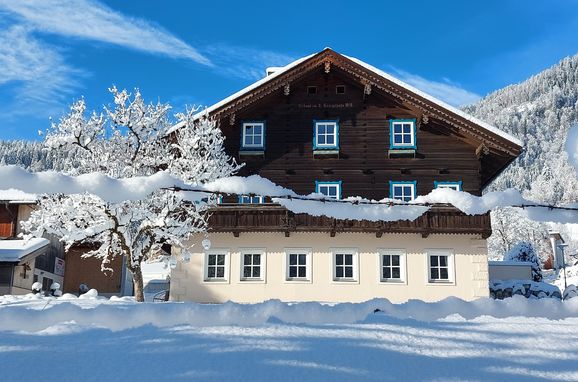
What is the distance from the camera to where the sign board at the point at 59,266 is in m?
35.0

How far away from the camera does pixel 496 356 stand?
6.41 metres

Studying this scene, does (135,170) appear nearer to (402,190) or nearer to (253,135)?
(253,135)

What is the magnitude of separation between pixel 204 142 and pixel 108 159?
3916mm

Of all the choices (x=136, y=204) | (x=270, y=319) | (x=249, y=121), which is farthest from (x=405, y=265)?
(x=270, y=319)

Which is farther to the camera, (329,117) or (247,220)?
(329,117)

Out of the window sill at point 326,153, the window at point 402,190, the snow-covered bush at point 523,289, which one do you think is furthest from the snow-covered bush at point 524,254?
the window sill at point 326,153

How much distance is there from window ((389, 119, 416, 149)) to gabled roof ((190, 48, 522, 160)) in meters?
0.85

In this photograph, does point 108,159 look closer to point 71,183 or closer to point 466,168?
point 466,168

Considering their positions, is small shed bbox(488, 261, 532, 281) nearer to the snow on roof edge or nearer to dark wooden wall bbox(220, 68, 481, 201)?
dark wooden wall bbox(220, 68, 481, 201)

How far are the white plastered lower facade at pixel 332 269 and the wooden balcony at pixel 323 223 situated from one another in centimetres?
53

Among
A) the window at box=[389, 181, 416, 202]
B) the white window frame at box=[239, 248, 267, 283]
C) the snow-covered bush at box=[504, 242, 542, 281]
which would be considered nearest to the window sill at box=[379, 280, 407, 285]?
the window at box=[389, 181, 416, 202]

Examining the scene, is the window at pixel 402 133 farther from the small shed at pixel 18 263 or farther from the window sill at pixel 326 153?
the small shed at pixel 18 263

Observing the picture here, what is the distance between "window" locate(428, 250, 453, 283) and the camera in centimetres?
2302

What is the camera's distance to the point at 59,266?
35531 millimetres
